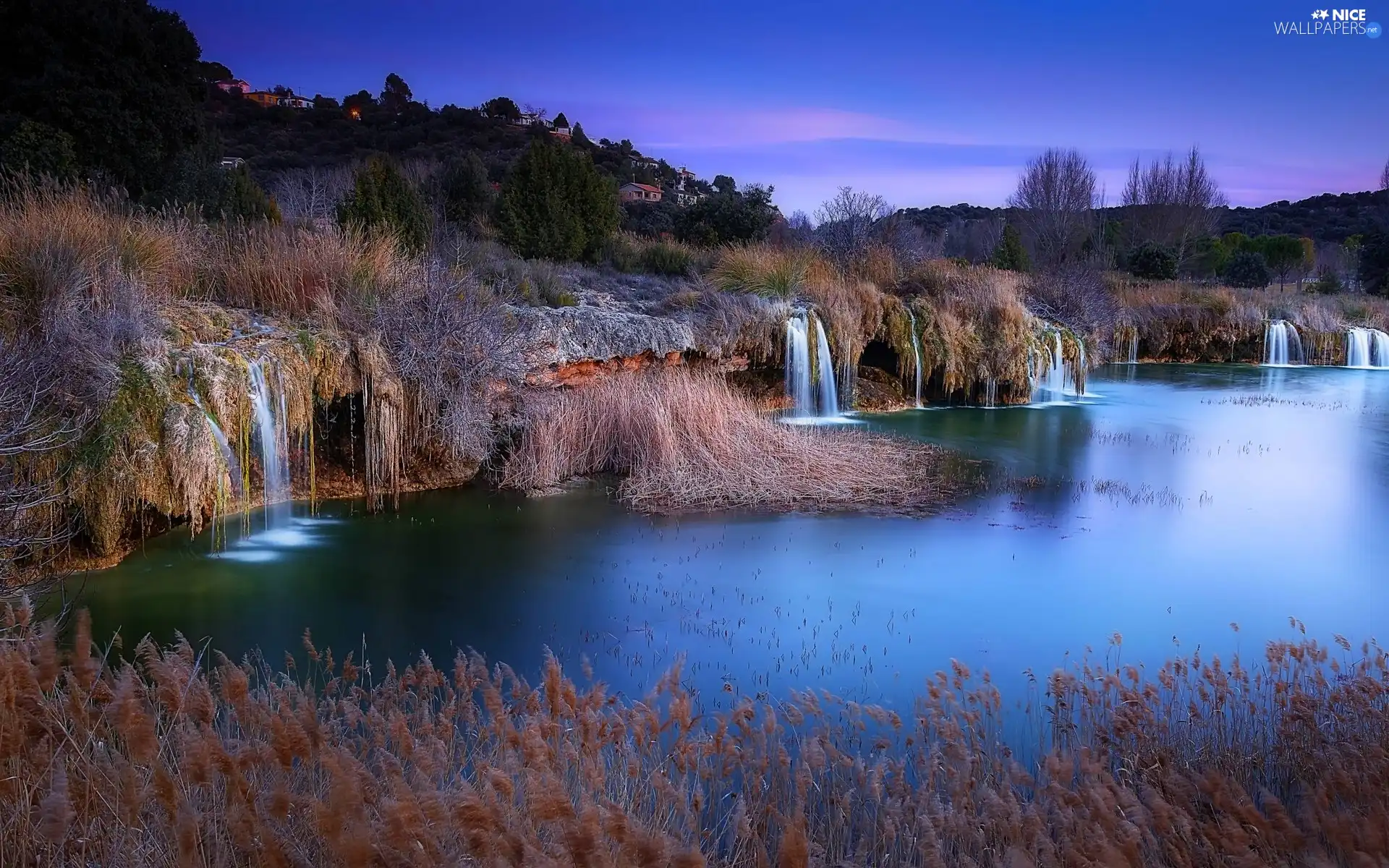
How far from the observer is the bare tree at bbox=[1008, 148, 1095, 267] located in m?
51.2

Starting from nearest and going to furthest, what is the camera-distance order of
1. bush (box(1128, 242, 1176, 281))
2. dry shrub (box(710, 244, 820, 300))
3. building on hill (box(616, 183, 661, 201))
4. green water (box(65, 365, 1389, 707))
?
green water (box(65, 365, 1389, 707)), dry shrub (box(710, 244, 820, 300)), bush (box(1128, 242, 1176, 281)), building on hill (box(616, 183, 661, 201))

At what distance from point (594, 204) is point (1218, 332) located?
21964 millimetres

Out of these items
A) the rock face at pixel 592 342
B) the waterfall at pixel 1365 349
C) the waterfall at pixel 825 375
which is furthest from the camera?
the waterfall at pixel 1365 349

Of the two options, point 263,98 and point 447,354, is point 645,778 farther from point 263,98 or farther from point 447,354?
point 263,98

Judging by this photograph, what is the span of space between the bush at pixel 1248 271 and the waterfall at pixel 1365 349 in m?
9.57

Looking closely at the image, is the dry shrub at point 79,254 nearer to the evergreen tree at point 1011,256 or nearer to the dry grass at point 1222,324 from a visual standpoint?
the evergreen tree at point 1011,256

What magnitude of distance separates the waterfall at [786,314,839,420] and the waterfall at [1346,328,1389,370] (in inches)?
877

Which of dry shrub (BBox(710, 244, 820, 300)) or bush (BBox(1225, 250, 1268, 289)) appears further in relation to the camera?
bush (BBox(1225, 250, 1268, 289))

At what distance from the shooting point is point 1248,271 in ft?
130

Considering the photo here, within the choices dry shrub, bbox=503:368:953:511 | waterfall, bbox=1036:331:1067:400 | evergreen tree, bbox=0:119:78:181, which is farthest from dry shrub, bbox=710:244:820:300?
evergreen tree, bbox=0:119:78:181

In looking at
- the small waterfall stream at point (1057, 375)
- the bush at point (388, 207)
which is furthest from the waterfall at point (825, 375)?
the bush at point (388, 207)

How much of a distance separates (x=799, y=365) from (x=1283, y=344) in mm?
22048

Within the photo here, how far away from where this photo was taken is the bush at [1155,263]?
39344 mm

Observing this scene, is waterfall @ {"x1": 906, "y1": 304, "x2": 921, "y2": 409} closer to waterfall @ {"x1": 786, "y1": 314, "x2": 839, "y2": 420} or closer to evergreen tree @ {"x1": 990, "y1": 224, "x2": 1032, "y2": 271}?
waterfall @ {"x1": 786, "y1": 314, "x2": 839, "y2": 420}
